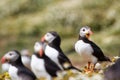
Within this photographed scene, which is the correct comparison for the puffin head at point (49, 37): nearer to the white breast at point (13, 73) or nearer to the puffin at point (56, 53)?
the puffin at point (56, 53)

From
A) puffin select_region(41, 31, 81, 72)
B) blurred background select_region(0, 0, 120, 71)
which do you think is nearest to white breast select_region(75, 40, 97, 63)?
puffin select_region(41, 31, 81, 72)

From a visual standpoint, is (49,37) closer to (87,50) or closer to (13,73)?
(87,50)

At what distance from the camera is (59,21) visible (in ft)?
106

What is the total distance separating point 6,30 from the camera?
34250 mm

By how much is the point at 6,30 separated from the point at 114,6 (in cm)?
609

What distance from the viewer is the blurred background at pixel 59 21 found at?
2969cm

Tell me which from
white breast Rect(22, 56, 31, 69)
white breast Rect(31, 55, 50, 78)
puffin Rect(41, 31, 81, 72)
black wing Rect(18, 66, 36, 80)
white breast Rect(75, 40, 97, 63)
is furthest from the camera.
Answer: white breast Rect(22, 56, 31, 69)

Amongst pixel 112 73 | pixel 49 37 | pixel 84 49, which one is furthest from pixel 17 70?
pixel 112 73

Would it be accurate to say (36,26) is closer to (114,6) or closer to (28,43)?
(28,43)

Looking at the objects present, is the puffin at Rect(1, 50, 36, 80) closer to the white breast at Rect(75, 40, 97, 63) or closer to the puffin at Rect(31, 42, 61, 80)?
the puffin at Rect(31, 42, 61, 80)

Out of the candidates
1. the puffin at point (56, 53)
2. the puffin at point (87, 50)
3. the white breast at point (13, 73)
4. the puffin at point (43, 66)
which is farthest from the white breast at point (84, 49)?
the white breast at point (13, 73)

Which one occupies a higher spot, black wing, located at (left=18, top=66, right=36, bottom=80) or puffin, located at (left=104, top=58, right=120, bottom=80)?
black wing, located at (left=18, top=66, right=36, bottom=80)

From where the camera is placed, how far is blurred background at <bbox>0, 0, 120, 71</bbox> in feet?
97.4

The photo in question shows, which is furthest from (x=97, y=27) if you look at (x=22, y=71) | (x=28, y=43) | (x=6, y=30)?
(x=22, y=71)
